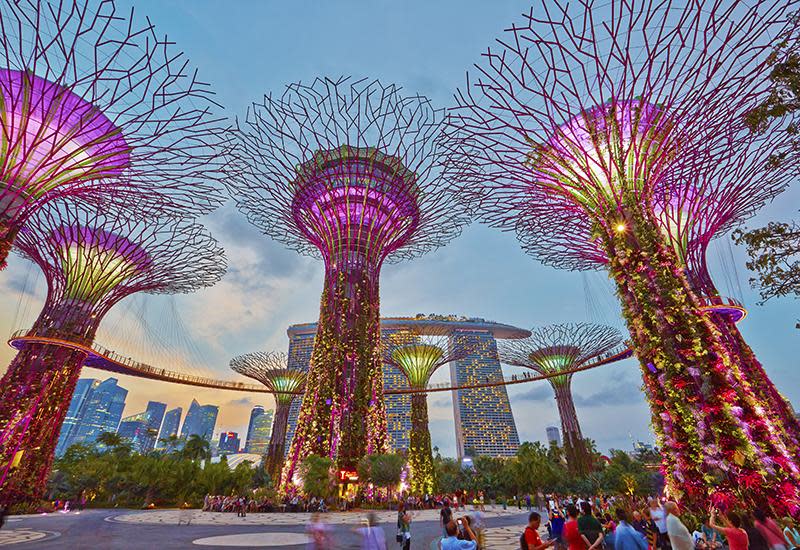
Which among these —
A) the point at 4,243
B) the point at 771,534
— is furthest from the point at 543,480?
the point at 4,243

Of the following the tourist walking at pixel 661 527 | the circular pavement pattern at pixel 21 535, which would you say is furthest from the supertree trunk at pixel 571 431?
the circular pavement pattern at pixel 21 535

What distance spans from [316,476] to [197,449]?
28875mm

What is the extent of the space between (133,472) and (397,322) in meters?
60.6

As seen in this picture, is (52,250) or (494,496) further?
(494,496)

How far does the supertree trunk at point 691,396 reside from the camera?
6770 millimetres

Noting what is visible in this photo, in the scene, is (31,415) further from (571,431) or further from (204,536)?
(571,431)

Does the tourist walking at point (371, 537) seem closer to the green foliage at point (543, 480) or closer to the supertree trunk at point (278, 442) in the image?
the green foliage at point (543, 480)

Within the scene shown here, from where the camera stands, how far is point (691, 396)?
25.4 feet

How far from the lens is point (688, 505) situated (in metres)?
7.42

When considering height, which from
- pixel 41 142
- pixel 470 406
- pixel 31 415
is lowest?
pixel 31 415

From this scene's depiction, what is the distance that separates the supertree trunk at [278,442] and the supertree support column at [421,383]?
37.2ft

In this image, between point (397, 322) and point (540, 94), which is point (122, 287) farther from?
point (397, 322)

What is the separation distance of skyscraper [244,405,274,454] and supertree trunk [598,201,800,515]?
172 meters

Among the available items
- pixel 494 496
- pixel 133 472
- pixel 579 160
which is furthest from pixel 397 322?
pixel 579 160
